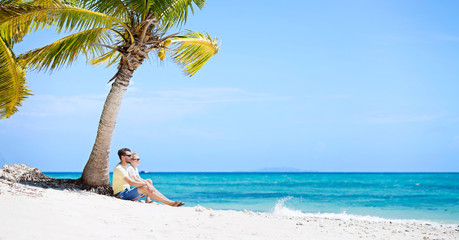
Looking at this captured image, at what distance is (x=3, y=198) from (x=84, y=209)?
3.67 ft

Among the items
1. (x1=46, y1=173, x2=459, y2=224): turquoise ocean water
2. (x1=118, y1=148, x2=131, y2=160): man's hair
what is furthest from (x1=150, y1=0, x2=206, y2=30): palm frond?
(x1=46, y1=173, x2=459, y2=224): turquoise ocean water

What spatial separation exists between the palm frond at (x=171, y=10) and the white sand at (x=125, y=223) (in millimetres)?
4012

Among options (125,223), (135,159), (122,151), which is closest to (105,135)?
(122,151)

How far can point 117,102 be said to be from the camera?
8.82 meters

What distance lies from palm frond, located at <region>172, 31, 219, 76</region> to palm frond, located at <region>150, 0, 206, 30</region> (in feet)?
1.43

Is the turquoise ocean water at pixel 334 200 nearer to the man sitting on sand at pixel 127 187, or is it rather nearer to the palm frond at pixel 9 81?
the man sitting on sand at pixel 127 187

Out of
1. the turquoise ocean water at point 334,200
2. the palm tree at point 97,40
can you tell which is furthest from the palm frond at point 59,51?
the turquoise ocean water at point 334,200

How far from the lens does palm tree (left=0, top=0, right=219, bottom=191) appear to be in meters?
7.92

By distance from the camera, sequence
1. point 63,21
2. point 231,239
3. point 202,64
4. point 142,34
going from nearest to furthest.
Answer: point 231,239 → point 63,21 → point 142,34 → point 202,64

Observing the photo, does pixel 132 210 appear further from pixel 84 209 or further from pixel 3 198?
pixel 3 198

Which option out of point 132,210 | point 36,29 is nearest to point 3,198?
point 132,210

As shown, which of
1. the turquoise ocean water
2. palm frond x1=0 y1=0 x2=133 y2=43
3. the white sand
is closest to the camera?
the white sand

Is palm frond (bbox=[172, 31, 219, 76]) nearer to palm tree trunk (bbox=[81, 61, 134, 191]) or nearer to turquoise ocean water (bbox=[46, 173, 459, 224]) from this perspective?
palm tree trunk (bbox=[81, 61, 134, 191])

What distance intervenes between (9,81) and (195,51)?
4258mm
